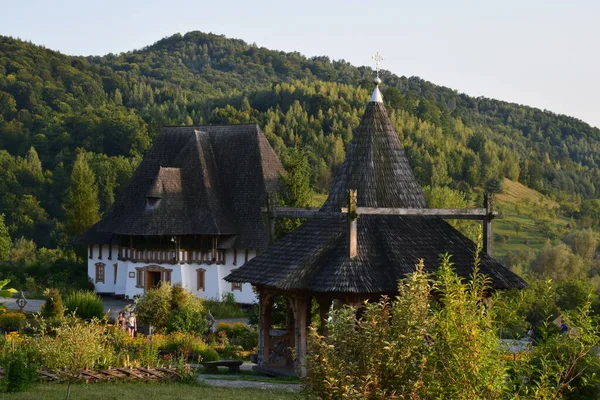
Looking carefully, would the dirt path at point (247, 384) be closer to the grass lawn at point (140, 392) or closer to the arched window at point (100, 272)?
the grass lawn at point (140, 392)

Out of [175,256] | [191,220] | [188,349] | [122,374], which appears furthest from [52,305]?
[191,220]

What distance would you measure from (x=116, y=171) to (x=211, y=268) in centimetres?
3367

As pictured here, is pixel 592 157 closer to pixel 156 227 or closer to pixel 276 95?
pixel 276 95

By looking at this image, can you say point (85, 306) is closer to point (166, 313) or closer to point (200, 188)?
point (166, 313)

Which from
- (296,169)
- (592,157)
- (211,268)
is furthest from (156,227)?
(592,157)

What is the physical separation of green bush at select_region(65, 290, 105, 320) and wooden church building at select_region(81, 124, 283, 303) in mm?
13339

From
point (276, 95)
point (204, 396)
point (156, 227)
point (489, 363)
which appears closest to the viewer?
point (489, 363)

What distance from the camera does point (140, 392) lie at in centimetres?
1878

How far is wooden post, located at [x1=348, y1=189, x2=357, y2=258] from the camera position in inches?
780

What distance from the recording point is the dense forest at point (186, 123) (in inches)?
3226

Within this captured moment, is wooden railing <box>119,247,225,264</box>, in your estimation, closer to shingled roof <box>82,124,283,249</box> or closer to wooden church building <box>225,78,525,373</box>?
shingled roof <box>82,124,283,249</box>

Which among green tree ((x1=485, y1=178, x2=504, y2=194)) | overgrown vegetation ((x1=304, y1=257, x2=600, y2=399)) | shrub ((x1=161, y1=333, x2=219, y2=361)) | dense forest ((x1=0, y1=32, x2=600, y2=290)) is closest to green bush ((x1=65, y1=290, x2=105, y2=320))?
shrub ((x1=161, y1=333, x2=219, y2=361))

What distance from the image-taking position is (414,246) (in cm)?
2088

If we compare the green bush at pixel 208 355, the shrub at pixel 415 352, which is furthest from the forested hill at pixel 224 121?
the shrub at pixel 415 352
